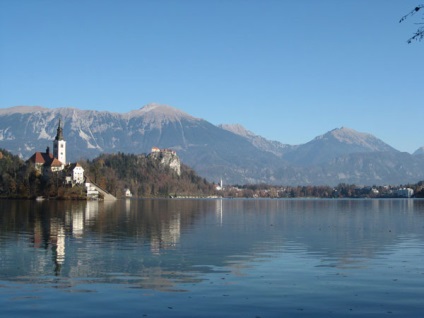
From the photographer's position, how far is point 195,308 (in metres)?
22.3

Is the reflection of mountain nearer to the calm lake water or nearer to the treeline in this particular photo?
the calm lake water

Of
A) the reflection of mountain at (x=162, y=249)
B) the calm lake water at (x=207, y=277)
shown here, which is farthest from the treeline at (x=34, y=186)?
the calm lake water at (x=207, y=277)

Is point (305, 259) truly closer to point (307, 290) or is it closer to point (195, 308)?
point (307, 290)

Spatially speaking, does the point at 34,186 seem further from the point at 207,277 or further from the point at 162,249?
the point at 207,277

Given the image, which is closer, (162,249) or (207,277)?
(207,277)

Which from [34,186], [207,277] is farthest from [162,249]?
[34,186]

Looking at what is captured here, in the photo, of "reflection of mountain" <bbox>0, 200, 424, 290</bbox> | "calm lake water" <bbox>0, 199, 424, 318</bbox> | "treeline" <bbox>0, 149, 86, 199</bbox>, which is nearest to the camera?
"calm lake water" <bbox>0, 199, 424, 318</bbox>

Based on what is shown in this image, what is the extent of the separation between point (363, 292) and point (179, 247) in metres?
18.4

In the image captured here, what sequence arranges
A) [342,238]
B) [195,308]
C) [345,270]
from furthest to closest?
1. [342,238]
2. [345,270]
3. [195,308]

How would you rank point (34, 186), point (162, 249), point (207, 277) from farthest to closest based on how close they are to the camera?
point (34, 186)
point (162, 249)
point (207, 277)

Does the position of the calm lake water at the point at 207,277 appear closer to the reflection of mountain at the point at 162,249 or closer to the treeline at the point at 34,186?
the reflection of mountain at the point at 162,249

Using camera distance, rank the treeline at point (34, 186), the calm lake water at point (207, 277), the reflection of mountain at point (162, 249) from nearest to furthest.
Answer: the calm lake water at point (207, 277)
the reflection of mountain at point (162, 249)
the treeline at point (34, 186)

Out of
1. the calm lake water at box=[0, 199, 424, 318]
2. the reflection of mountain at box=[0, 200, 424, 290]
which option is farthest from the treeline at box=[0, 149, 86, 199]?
the calm lake water at box=[0, 199, 424, 318]

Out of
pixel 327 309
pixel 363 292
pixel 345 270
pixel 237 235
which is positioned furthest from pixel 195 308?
pixel 237 235
